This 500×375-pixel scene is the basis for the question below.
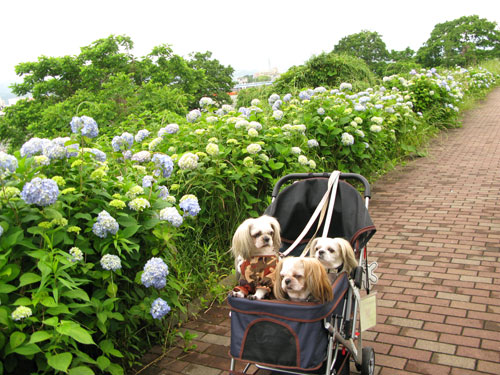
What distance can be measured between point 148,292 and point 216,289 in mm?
1156

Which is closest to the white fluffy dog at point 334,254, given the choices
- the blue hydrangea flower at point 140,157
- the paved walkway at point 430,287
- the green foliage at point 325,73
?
the paved walkway at point 430,287

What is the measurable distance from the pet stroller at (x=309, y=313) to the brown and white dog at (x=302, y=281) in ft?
0.24

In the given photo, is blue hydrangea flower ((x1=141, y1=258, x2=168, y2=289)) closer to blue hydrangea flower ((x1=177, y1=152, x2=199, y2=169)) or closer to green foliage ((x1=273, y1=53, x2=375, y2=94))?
blue hydrangea flower ((x1=177, y1=152, x2=199, y2=169))

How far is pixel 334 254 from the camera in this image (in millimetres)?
2793

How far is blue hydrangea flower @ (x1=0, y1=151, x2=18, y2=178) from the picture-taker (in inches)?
105

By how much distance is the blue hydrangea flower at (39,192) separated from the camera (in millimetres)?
2496

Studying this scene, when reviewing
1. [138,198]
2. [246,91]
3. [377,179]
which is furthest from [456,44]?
[138,198]

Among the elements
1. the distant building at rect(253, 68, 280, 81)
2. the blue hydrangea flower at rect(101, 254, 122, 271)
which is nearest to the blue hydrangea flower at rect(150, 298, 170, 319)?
the blue hydrangea flower at rect(101, 254, 122, 271)

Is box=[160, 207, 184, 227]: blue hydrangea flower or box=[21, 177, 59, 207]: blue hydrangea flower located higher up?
box=[21, 177, 59, 207]: blue hydrangea flower

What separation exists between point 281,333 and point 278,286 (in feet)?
0.84

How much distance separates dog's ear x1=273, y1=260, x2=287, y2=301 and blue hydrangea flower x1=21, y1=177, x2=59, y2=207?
51.9 inches

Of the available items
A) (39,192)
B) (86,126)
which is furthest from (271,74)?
(39,192)

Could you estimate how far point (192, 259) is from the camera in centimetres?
439

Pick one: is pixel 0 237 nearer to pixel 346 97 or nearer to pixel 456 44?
pixel 346 97
